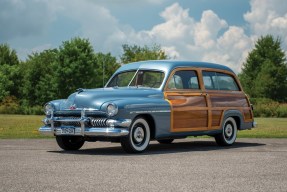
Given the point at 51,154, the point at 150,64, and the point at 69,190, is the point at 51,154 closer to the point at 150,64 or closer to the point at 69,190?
the point at 150,64

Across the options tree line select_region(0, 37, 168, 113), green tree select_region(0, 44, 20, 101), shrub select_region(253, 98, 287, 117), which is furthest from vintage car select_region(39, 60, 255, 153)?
green tree select_region(0, 44, 20, 101)

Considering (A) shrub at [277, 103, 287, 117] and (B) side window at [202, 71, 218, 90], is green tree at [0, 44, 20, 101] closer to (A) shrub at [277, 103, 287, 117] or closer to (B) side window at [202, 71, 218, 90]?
(A) shrub at [277, 103, 287, 117]

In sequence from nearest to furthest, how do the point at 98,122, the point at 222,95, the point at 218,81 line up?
the point at 98,122
the point at 222,95
the point at 218,81

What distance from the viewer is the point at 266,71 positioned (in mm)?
63594

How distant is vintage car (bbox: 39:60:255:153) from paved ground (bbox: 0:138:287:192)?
0.44m

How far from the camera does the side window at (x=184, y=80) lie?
12.4 metres

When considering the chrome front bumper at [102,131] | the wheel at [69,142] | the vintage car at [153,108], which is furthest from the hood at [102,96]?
the wheel at [69,142]

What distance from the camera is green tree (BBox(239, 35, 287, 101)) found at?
6359cm

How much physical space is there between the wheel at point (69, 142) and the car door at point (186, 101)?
2101mm

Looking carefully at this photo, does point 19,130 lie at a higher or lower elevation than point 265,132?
higher

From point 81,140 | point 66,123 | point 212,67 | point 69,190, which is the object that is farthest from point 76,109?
point 69,190

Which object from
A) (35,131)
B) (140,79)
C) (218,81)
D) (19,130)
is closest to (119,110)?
(140,79)

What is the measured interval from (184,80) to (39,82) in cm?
6111

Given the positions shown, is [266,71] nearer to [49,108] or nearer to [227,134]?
[227,134]
